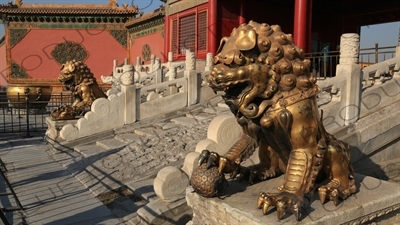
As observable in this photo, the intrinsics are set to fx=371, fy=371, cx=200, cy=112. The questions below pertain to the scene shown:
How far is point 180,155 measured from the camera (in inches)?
216

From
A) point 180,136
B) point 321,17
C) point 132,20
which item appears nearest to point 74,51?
point 132,20

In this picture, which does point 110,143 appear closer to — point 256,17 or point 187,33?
point 256,17

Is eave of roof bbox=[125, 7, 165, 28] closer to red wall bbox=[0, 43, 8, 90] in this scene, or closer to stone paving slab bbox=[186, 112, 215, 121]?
red wall bbox=[0, 43, 8, 90]

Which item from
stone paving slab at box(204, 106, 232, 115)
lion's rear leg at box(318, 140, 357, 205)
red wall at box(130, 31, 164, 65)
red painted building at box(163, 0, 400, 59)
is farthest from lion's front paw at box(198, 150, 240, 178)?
red wall at box(130, 31, 164, 65)

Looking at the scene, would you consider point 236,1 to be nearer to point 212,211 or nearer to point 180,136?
point 180,136

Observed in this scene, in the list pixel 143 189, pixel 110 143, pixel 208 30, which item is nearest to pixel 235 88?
pixel 143 189

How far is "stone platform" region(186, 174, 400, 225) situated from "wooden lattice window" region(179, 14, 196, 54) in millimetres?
11813

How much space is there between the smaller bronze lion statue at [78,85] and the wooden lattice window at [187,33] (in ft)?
21.5

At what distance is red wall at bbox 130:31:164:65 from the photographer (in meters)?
17.8

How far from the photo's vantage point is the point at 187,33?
14570mm

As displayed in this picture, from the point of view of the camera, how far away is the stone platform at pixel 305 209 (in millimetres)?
2172

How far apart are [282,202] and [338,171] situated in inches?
25.1

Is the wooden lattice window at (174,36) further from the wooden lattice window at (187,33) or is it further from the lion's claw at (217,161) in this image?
the lion's claw at (217,161)

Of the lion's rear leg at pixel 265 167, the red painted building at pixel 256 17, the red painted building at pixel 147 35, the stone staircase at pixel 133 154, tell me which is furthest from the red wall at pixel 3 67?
the lion's rear leg at pixel 265 167
